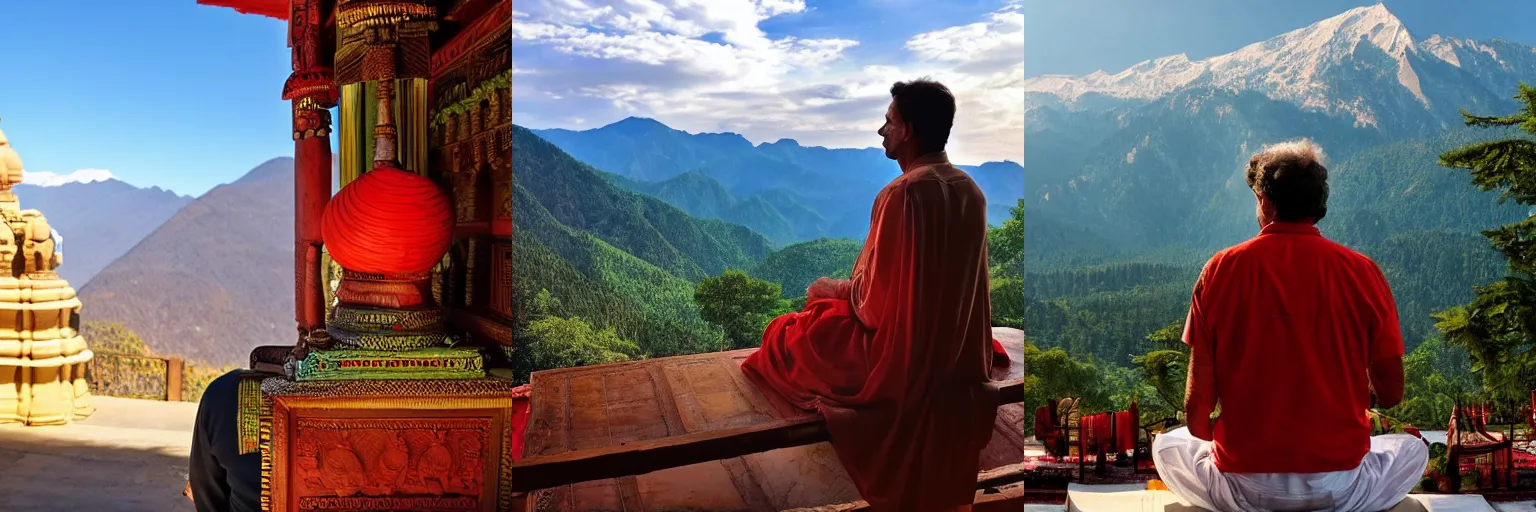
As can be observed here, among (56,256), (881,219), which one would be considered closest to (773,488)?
(881,219)

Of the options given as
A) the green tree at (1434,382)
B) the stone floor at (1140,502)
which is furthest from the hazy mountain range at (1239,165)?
the stone floor at (1140,502)

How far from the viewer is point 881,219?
229cm

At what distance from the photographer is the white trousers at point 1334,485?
2.85m

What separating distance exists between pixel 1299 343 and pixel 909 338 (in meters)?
1.41

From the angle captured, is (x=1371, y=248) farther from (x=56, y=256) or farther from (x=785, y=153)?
(x=56, y=256)

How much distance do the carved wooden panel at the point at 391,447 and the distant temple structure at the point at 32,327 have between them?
215 inches

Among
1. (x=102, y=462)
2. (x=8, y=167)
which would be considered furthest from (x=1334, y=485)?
(x=8, y=167)

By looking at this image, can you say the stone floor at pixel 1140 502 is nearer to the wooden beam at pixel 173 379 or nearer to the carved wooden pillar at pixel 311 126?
the carved wooden pillar at pixel 311 126

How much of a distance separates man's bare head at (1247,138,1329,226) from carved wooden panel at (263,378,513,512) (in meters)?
2.35

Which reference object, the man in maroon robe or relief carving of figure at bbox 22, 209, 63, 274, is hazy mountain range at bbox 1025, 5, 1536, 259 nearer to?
the man in maroon robe

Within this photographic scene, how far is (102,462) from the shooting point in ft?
17.0

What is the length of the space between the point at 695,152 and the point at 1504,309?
4.11 m

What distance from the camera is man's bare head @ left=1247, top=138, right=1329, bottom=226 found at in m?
2.86

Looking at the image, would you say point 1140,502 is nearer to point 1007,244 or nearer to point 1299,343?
point 1299,343
